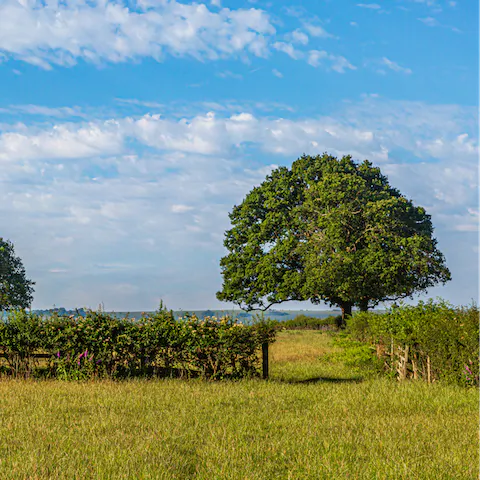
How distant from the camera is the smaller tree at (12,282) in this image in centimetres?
4234

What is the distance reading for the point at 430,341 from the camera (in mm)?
12703

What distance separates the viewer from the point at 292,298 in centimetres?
3469

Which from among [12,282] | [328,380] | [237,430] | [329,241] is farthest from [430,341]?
[12,282]

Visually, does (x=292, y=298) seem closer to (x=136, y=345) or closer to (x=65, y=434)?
(x=136, y=345)

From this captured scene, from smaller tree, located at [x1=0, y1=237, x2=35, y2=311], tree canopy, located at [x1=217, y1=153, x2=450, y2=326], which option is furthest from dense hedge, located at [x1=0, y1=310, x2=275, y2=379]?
smaller tree, located at [x1=0, y1=237, x2=35, y2=311]

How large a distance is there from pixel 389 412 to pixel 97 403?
580 centimetres

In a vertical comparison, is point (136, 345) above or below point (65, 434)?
above

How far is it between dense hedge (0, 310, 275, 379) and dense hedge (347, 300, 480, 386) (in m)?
3.56

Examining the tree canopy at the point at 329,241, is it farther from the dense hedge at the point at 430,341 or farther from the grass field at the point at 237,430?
the grass field at the point at 237,430

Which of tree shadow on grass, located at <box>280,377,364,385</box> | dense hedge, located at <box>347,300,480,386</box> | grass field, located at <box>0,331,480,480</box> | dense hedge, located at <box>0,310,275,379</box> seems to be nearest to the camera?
grass field, located at <box>0,331,480,480</box>

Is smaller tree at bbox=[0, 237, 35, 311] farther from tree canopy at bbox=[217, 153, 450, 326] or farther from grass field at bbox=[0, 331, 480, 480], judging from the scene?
grass field at bbox=[0, 331, 480, 480]

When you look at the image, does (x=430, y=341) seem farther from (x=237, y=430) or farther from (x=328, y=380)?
(x=237, y=430)

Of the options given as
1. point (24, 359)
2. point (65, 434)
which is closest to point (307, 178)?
point (24, 359)

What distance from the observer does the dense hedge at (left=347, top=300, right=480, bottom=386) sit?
11984 millimetres
